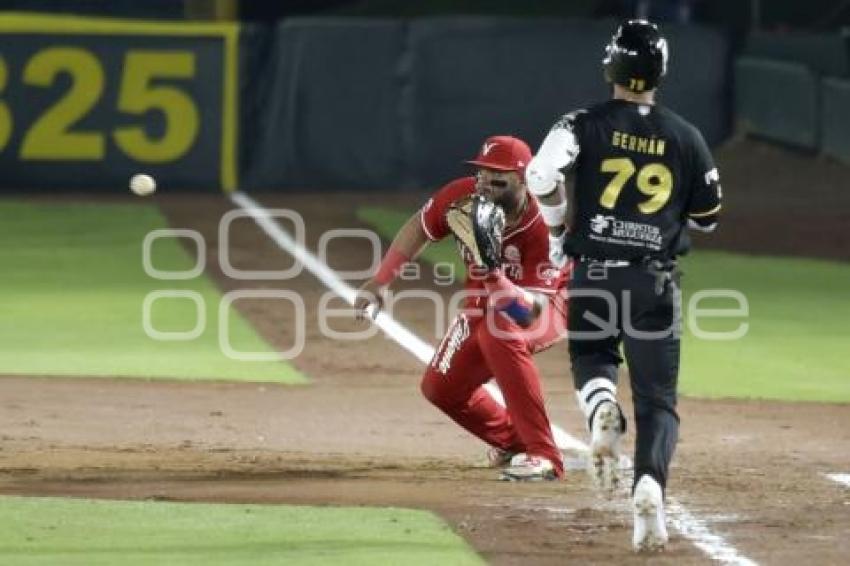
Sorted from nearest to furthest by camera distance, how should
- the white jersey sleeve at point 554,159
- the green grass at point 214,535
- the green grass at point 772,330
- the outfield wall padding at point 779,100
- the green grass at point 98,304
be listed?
the green grass at point 214,535 → the white jersey sleeve at point 554,159 → the green grass at point 772,330 → the green grass at point 98,304 → the outfield wall padding at point 779,100

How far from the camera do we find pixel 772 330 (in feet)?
55.5

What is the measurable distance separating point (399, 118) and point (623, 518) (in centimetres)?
1663

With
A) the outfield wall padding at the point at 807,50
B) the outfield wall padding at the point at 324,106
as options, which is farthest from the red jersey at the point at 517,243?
the outfield wall padding at the point at 324,106

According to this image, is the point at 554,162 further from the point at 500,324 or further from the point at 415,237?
the point at 415,237

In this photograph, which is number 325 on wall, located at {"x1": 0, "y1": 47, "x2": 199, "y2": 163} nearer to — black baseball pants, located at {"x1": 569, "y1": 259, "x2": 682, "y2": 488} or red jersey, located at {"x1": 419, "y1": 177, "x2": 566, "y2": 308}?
red jersey, located at {"x1": 419, "y1": 177, "x2": 566, "y2": 308}

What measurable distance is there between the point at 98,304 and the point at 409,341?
9.50 feet

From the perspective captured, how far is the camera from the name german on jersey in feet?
29.0

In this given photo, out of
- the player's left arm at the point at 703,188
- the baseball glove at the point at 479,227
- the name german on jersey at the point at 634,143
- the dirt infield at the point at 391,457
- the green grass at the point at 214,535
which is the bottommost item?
the dirt infield at the point at 391,457

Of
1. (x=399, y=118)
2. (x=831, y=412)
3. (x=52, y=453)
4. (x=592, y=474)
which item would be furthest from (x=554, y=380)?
(x=399, y=118)

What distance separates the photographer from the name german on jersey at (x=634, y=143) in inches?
348

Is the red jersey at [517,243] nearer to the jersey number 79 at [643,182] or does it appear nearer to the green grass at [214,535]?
the green grass at [214,535]

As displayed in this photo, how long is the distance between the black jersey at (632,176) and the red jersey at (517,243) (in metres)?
1.81

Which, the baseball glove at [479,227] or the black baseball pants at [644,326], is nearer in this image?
the black baseball pants at [644,326]

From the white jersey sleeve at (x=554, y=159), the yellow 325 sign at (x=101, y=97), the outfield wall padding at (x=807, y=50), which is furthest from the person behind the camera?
the outfield wall padding at (x=807, y=50)
